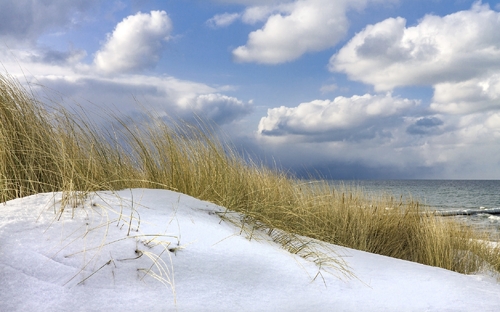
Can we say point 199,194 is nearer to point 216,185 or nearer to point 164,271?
point 216,185

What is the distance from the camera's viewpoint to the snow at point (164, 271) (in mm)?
1601

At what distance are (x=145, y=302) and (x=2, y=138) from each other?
1803 millimetres

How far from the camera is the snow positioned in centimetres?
160

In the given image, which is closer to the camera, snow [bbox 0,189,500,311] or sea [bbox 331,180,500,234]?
snow [bbox 0,189,500,311]

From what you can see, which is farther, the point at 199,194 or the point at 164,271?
the point at 199,194

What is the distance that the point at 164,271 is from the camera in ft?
5.68

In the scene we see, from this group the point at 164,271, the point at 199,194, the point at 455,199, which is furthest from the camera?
the point at 455,199

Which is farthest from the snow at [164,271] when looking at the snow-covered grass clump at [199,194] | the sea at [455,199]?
the sea at [455,199]

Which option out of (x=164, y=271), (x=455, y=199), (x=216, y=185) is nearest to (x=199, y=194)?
(x=216, y=185)

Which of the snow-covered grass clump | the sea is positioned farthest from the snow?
the sea

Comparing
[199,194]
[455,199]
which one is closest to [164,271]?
[199,194]

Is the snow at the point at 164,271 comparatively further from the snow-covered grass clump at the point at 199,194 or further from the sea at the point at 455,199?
the sea at the point at 455,199

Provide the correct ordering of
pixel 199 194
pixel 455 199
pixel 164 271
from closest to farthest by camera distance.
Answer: pixel 164 271
pixel 199 194
pixel 455 199

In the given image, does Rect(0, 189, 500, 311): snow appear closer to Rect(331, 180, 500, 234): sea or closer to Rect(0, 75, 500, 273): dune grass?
Rect(0, 75, 500, 273): dune grass
